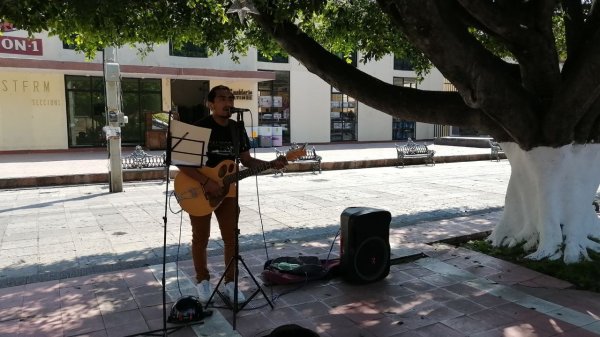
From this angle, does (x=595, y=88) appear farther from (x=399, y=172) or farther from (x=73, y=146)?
(x=73, y=146)

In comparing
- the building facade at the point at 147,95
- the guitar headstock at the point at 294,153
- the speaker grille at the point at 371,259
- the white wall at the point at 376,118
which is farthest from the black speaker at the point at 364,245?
the white wall at the point at 376,118

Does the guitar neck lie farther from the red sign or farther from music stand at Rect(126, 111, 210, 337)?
the red sign

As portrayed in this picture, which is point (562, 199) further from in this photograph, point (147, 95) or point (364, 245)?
point (147, 95)

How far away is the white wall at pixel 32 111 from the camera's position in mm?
18766

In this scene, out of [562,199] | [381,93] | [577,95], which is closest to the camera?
[577,95]

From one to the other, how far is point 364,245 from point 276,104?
20446 millimetres

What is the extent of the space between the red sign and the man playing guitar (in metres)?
17.0

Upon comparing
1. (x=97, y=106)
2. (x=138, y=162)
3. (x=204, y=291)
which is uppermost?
(x=97, y=106)

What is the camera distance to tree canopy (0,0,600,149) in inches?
184

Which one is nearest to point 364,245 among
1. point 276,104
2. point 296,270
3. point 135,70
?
point 296,270

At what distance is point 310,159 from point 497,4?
10.3 meters

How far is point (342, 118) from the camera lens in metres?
27.2

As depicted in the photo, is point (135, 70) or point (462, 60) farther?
point (135, 70)

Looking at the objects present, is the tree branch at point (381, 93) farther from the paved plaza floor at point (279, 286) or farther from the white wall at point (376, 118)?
the white wall at point (376, 118)
